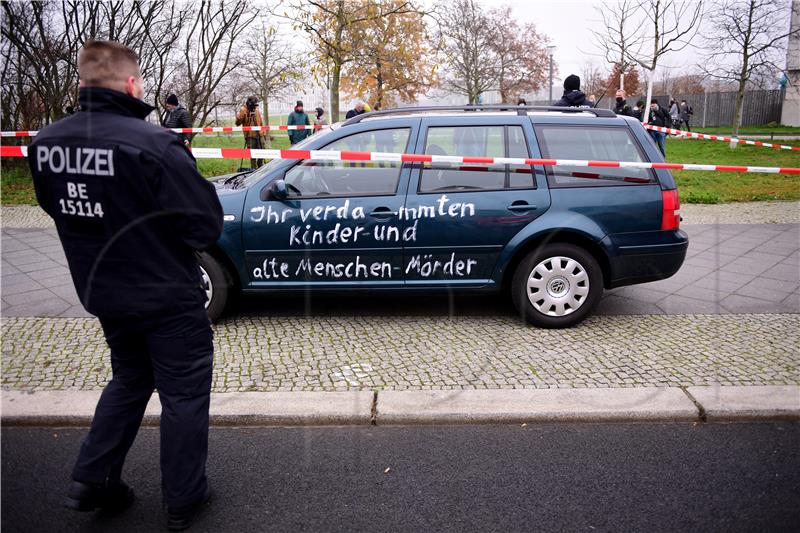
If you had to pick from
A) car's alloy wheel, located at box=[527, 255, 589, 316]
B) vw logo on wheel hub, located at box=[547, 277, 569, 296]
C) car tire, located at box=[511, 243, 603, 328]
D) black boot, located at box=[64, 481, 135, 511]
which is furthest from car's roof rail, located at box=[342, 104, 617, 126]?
black boot, located at box=[64, 481, 135, 511]

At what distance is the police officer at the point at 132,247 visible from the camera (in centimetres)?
245

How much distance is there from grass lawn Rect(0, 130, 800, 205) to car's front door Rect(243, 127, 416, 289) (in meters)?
8.18

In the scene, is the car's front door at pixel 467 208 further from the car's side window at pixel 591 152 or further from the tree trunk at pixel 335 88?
the tree trunk at pixel 335 88

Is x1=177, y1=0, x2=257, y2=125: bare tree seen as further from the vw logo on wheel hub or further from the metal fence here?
the metal fence

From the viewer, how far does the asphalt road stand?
2.79m

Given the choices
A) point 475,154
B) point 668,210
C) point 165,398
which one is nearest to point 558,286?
point 668,210

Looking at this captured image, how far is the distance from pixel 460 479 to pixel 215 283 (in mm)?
2837

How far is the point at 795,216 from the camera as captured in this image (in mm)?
9688

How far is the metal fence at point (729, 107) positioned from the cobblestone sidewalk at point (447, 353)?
105ft

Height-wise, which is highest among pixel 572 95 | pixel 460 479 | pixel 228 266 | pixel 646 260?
pixel 572 95

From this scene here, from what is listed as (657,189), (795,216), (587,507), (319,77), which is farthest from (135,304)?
(319,77)

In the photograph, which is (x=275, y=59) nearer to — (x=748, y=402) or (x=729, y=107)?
(x=748, y=402)

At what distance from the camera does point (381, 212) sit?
5020 mm

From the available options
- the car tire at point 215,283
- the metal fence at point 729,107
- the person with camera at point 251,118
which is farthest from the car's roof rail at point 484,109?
the metal fence at point 729,107
